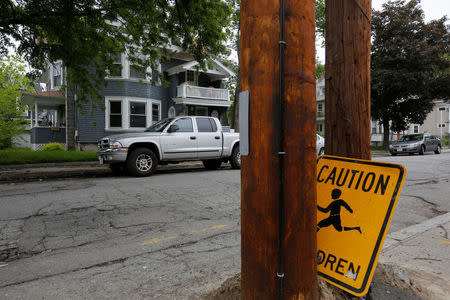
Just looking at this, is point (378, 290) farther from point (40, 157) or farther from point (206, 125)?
point (40, 157)

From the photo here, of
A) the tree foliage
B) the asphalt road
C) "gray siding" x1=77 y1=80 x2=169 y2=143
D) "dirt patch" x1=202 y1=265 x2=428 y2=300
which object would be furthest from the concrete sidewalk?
"gray siding" x1=77 y1=80 x2=169 y2=143

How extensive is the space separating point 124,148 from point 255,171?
833cm

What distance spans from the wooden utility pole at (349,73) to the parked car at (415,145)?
22572mm

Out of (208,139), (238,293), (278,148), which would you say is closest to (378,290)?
(238,293)

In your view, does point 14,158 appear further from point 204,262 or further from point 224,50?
point 204,262

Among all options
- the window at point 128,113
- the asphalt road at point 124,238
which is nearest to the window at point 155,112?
the window at point 128,113

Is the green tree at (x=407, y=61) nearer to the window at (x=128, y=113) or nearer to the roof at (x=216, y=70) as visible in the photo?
the roof at (x=216, y=70)

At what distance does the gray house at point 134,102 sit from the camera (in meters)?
18.6

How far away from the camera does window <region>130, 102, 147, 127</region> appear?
19.5 metres

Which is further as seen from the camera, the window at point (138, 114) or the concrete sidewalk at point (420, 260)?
the window at point (138, 114)

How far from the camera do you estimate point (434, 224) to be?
441cm

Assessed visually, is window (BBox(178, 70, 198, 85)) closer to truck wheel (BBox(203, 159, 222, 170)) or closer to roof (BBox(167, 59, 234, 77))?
roof (BBox(167, 59, 234, 77))

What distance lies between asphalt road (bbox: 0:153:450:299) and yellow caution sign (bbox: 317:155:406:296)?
1.02 meters

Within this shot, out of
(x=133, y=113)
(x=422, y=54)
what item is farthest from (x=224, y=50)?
(x=422, y=54)
